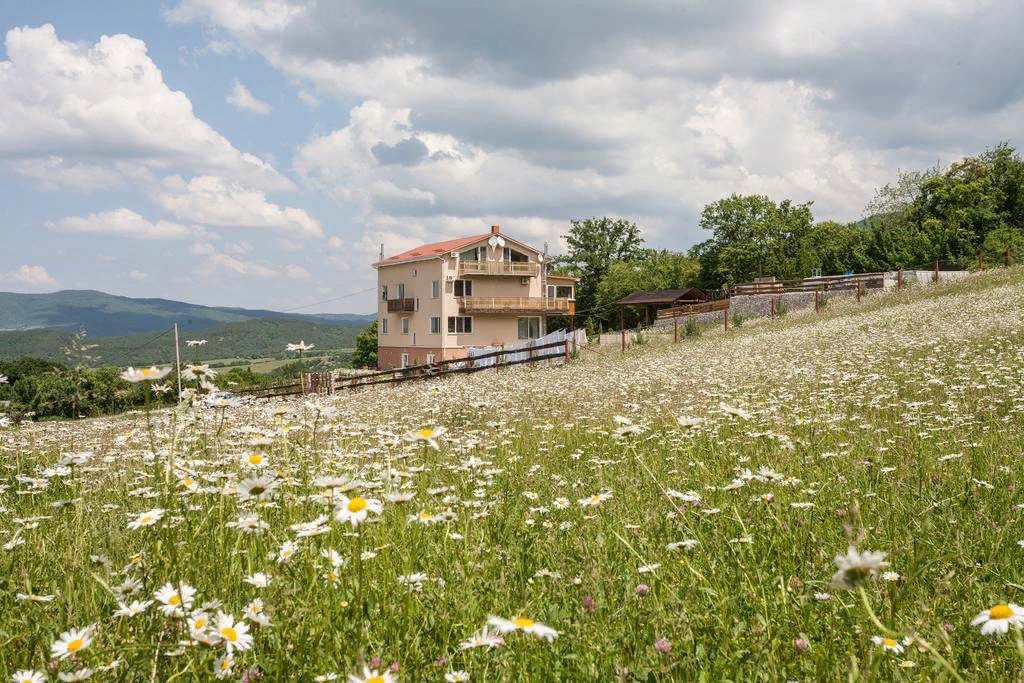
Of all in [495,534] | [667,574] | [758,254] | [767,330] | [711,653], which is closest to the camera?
[711,653]

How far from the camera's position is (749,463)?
604 centimetres

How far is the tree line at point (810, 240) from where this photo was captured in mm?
60625

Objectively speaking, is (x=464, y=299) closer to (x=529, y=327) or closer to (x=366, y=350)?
(x=529, y=327)

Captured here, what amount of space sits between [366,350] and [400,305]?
2898cm

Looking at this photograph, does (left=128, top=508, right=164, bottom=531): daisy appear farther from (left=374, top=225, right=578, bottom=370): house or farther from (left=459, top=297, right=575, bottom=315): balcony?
(left=459, top=297, right=575, bottom=315): balcony

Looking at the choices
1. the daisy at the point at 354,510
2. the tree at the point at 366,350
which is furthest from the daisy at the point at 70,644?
the tree at the point at 366,350

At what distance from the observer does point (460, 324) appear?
62875mm

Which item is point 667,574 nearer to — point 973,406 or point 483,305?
point 973,406

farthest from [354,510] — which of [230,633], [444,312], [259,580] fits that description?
[444,312]

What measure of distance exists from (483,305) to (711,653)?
59.9 metres

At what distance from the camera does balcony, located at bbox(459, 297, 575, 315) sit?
204 feet

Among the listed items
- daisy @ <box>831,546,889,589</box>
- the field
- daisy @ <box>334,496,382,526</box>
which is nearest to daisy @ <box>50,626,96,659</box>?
the field

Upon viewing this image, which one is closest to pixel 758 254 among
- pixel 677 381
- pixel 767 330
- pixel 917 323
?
pixel 767 330

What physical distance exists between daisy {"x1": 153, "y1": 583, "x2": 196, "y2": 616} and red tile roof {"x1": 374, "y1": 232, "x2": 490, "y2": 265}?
5996 cm
